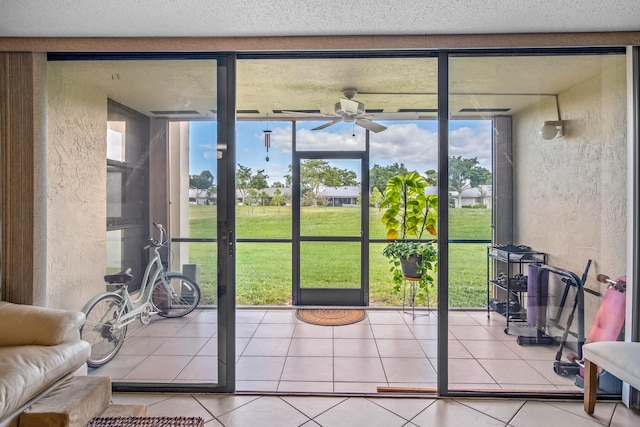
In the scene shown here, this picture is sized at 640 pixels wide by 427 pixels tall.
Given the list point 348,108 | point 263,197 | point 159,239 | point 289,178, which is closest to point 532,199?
point 348,108

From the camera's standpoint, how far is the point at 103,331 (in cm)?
264

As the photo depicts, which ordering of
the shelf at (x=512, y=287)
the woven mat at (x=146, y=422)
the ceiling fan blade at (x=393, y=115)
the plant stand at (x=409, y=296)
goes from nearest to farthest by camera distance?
the woven mat at (x=146, y=422) < the shelf at (x=512, y=287) < the ceiling fan blade at (x=393, y=115) < the plant stand at (x=409, y=296)

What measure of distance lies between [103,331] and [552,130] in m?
4.07

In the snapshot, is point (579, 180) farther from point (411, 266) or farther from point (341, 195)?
point (341, 195)

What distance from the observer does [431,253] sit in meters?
4.19

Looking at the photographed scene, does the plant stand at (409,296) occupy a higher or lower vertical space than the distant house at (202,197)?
lower

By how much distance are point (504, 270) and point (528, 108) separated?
1.42 meters

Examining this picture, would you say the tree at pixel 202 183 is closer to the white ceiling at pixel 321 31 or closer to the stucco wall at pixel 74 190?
the white ceiling at pixel 321 31

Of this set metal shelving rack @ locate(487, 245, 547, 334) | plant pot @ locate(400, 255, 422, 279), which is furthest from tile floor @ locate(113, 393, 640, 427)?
plant pot @ locate(400, 255, 422, 279)

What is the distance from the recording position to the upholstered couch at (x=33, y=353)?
5.44 feet

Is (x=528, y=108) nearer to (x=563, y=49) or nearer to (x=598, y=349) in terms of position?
(x=563, y=49)

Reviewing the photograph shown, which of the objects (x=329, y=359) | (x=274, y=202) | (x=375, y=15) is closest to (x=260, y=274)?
(x=274, y=202)

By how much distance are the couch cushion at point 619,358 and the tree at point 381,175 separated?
9.69 ft

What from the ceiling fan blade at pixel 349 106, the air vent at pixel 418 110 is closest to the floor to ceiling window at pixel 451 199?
the ceiling fan blade at pixel 349 106
